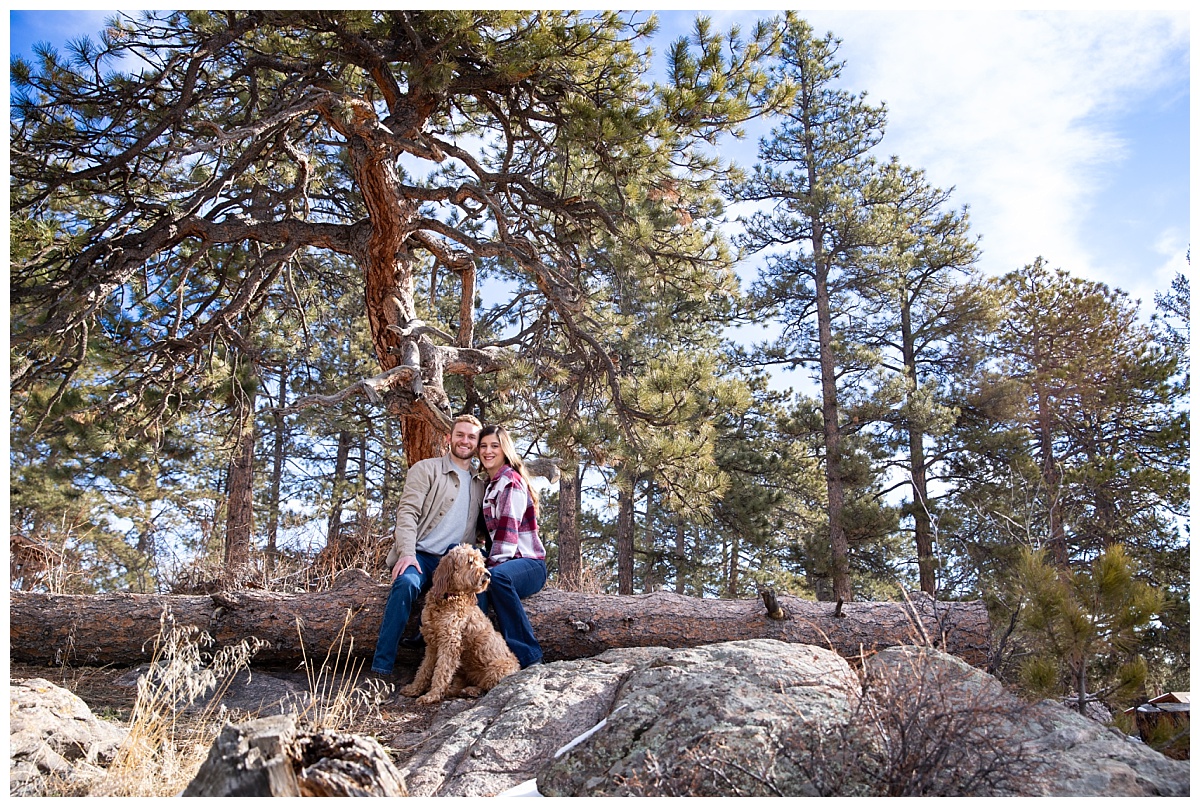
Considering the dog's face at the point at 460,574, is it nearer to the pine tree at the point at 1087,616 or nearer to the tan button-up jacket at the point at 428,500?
the tan button-up jacket at the point at 428,500

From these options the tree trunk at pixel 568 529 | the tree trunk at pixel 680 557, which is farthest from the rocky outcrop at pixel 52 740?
the tree trunk at pixel 680 557

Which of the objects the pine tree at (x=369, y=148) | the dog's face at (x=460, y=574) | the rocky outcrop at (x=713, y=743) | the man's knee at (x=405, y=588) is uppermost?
the pine tree at (x=369, y=148)

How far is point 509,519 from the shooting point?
19.2ft

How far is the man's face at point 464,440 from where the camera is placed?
20.3 ft

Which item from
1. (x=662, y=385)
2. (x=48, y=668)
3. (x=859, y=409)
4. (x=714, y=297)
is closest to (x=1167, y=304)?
(x=859, y=409)

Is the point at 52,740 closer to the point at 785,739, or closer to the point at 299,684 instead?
the point at 299,684

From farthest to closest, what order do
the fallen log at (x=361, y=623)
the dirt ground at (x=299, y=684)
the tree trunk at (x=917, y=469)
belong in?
the tree trunk at (x=917, y=469)
the fallen log at (x=361, y=623)
the dirt ground at (x=299, y=684)

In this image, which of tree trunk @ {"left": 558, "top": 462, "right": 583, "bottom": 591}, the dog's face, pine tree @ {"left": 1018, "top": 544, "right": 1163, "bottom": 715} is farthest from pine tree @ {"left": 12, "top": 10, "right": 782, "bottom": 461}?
tree trunk @ {"left": 558, "top": 462, "right": 583, "bottom": 591}

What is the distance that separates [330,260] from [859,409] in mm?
10829

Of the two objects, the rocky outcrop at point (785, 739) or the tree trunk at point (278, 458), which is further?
the tree trunk at point (278, 458)

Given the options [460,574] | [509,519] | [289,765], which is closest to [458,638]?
[460,574]

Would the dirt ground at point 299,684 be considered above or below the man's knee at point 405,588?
below

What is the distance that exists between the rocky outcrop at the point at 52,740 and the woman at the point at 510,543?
241 centimetres

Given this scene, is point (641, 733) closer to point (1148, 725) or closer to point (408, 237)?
point (1148, 725)
